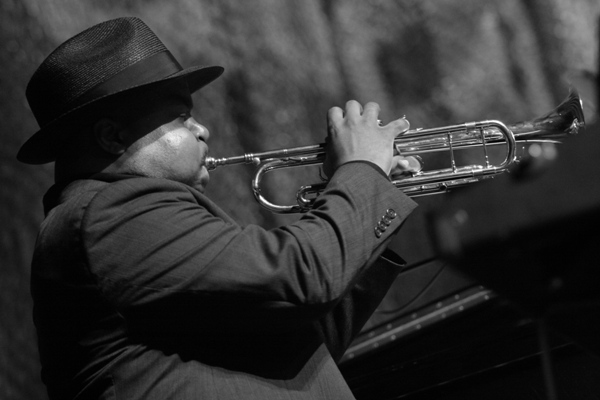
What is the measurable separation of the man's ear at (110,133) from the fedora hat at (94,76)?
37 mm

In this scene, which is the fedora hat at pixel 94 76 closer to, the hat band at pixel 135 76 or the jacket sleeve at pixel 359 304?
the hat band at pixel 135 76

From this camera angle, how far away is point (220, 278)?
Answer: 1.65 metres

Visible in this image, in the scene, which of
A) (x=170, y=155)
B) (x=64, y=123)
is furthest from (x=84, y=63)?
(x=170, y=155)

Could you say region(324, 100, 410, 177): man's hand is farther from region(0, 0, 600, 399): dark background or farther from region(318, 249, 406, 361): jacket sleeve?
region(0, 0, 600, 399): dark background

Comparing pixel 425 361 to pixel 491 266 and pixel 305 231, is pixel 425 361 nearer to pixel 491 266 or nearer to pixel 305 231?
pixel 305 231

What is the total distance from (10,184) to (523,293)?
281cm

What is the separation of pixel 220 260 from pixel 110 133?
0.49 m

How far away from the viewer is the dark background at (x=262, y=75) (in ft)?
10.6

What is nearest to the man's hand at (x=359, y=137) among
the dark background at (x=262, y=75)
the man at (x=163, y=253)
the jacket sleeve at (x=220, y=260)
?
the man at (x=163, y=253)

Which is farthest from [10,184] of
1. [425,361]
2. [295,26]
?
[425,361]

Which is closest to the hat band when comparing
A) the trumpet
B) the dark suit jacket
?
the dark suit jacket

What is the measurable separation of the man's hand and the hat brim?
0.39m

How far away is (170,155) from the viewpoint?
194cm

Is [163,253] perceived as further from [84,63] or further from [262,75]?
[262,75]
